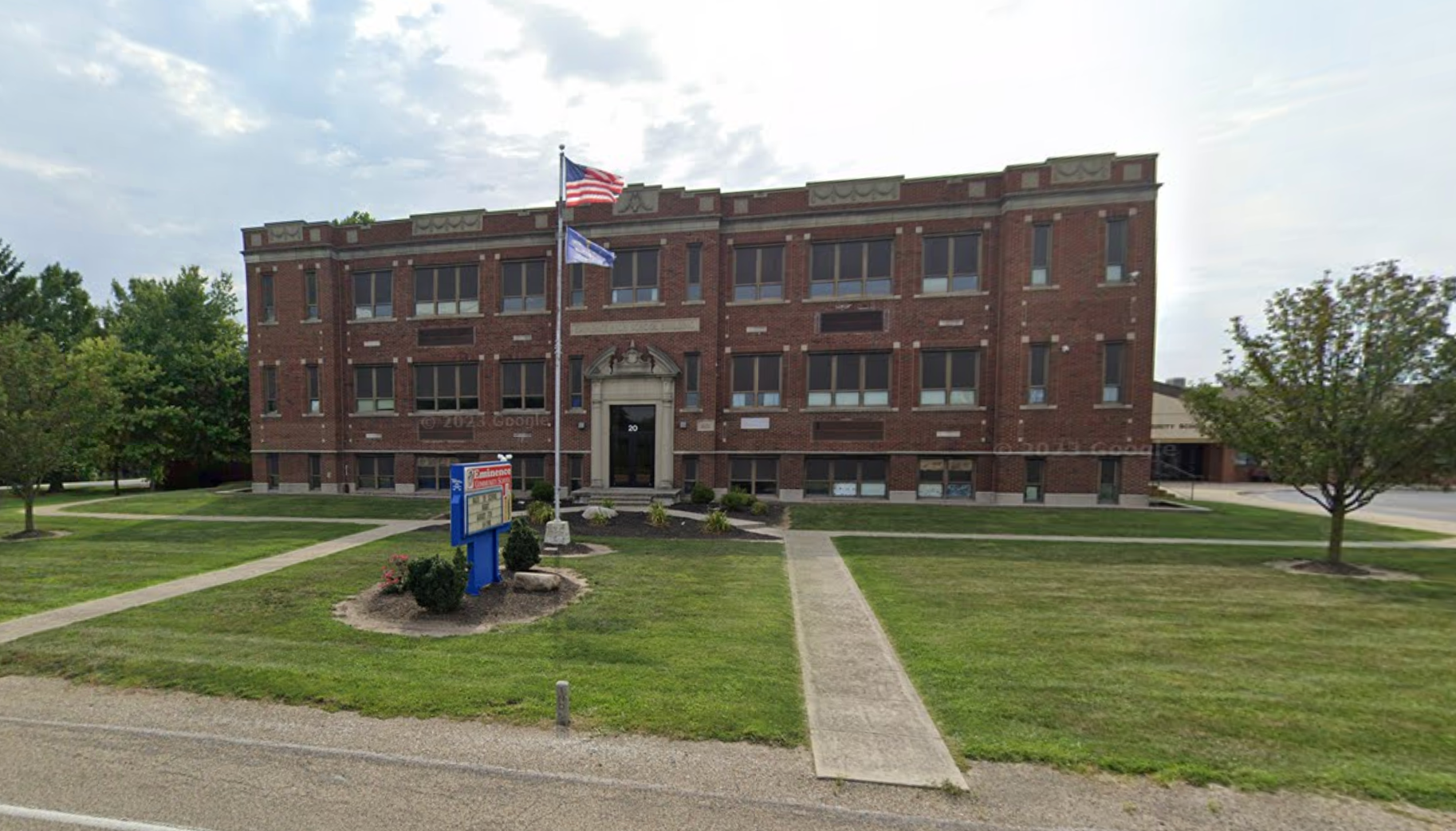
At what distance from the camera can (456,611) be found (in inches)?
353

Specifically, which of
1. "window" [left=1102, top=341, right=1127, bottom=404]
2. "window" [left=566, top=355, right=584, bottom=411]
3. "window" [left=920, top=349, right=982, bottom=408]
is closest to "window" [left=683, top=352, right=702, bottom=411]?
"window" [left=566, top=355, right=584, bottom=411]

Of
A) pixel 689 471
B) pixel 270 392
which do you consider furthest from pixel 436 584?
pixel 270 392

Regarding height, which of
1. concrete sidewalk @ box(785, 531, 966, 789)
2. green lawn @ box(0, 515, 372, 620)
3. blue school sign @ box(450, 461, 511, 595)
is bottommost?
green lawn @ box(0, 515, 372, 620)

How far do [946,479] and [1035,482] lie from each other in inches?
132

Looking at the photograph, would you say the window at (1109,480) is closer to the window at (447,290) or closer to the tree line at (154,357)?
the window at (447,290)

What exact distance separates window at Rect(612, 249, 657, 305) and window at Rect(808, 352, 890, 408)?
750 centimetres

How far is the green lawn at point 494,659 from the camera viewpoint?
5750mm

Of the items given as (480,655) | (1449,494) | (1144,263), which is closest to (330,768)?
(480,655)

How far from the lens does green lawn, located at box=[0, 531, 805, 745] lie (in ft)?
18.9

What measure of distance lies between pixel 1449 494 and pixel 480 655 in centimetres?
5173

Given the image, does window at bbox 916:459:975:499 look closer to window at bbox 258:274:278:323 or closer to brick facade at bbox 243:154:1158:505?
brick facade at bbox 243:154:1158:505

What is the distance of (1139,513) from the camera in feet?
66.2

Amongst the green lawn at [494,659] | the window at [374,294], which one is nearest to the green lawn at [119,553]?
the green lawn at [494,659]

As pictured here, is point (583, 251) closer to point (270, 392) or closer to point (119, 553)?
point (119, 553)
